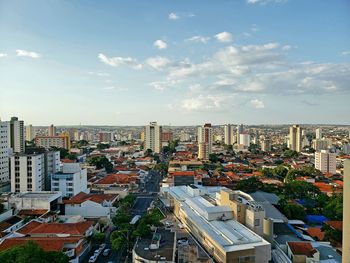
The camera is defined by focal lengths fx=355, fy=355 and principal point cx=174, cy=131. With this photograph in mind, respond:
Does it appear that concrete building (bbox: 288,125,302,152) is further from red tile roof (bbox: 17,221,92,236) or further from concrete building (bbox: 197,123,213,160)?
red tile roof (bbox: 17,221,92,236)

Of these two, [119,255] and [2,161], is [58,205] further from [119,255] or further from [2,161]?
[2,161]

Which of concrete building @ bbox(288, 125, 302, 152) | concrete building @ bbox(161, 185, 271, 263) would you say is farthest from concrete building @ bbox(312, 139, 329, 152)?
concrete building @ bbox(161, 185, 271, 263)

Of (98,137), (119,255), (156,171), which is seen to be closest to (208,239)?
(119,255)

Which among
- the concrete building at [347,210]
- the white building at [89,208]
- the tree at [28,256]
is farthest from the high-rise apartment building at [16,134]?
the concrete building at [347,210]

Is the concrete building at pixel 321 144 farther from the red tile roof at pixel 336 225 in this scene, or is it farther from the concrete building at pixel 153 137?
the red tile roof at pixel 336 225

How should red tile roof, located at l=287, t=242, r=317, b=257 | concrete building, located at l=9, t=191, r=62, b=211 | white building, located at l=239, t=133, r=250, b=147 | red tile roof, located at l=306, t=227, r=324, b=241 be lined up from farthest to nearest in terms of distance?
1. white building, located at l=239, t=133, r=250, b=147
2. concrete building, located at l=9, t=191, r=62, b=211
3. red tile roof, located at l=306, t=227, r=324, b=241
4. red tile roof, located at l=287, t=242, r=317, b=257
